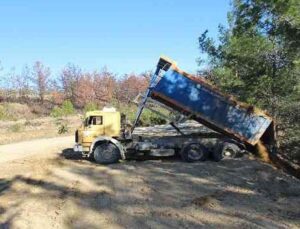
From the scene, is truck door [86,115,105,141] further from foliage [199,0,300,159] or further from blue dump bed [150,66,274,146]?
foliage [199,0,300,159]

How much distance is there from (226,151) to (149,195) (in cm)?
666

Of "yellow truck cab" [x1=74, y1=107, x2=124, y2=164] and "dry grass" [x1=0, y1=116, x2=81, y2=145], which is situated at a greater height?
"yellow truck cab" [x1=74, y1=107, x2=124, y2=164]

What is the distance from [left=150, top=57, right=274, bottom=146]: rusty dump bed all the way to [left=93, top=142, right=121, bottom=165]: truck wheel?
238 centimetres

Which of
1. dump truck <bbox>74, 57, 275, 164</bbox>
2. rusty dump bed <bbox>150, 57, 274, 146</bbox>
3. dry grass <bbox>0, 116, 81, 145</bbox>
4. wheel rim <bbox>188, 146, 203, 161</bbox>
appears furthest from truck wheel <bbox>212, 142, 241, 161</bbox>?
dry grass <bbox>0, 116, 81, 145</bbox>

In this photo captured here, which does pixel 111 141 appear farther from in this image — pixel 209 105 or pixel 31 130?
pixel 31 130

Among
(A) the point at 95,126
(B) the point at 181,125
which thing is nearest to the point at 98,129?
(A) the point at 95,126

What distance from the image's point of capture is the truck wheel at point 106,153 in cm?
1905

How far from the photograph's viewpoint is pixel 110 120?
19453 mm

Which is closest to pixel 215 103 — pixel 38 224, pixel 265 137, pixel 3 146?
pixel 265 137

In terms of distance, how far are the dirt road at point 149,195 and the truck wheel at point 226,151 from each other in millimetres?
503

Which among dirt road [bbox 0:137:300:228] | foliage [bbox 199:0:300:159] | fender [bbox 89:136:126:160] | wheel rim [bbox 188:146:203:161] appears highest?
foliage [bbox 199:0:300:159]

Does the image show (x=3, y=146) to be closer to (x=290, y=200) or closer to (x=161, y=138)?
(x=161, y=138)

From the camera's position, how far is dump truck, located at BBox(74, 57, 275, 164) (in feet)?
60.6

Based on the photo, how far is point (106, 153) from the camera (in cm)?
1911
